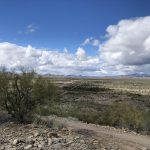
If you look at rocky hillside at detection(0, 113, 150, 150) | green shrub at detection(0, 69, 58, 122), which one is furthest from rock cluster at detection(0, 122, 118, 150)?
green shrub at detection(0, 69, 58, 122)

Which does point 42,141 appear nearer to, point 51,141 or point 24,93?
point 51,141

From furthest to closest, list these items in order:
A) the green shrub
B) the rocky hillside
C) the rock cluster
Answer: the green shrub, the rocky hillside, the rock cluster

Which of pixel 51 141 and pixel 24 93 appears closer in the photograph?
pixel 51 141

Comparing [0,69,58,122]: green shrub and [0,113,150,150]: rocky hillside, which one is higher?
[0,69,58,122]: green shrub

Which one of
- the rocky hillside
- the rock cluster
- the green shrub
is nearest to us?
the rock cluster

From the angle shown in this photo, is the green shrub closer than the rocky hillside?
No

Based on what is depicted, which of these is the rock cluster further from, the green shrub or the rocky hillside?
the green shrub

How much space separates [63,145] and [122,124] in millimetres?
14204

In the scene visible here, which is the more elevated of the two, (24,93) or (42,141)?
(24,93)

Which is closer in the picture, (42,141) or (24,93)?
(42,141)

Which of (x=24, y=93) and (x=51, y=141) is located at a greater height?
(x=24, y=93)

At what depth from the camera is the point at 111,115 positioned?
31.8 meters

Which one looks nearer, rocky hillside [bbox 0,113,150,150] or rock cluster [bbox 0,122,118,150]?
rock cluster [bbox 0,122,118,150]

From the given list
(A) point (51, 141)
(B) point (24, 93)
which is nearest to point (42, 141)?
(A) point (51, 141)
